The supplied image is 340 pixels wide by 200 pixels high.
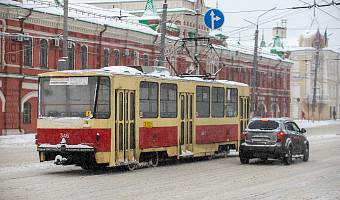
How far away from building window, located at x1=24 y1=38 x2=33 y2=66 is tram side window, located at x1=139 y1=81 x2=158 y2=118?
2283cm

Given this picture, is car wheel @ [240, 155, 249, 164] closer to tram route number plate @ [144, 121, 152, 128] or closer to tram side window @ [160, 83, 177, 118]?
tram side window @ [160, 83, 177, 118]

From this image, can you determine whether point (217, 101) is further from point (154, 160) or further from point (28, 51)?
point (28, 51)

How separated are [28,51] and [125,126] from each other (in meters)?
24.1

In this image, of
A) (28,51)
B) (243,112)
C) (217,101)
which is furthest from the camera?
(28,51)

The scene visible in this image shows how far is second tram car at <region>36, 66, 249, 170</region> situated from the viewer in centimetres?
1653

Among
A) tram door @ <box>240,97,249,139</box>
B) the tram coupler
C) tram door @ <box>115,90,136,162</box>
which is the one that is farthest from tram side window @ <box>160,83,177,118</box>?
tram door @ <box>240,97,249,139</box>

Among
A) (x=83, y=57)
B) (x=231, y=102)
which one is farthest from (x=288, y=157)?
(x=83, y=57)

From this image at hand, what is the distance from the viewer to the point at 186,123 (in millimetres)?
20672

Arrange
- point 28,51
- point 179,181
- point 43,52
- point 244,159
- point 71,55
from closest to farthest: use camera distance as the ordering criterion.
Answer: point 179,181 < point 244,159 < point 28,51 < point 43,52 < point 71,55

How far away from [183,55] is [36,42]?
19.7 metres

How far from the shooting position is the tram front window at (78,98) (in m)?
16.6

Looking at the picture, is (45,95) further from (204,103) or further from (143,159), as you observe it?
(204,103)

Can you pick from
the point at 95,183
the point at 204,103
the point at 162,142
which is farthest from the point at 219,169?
the point at 95,183

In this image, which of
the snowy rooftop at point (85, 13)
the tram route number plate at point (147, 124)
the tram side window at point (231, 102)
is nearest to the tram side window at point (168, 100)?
the tram route number plate at point (147, 124)
